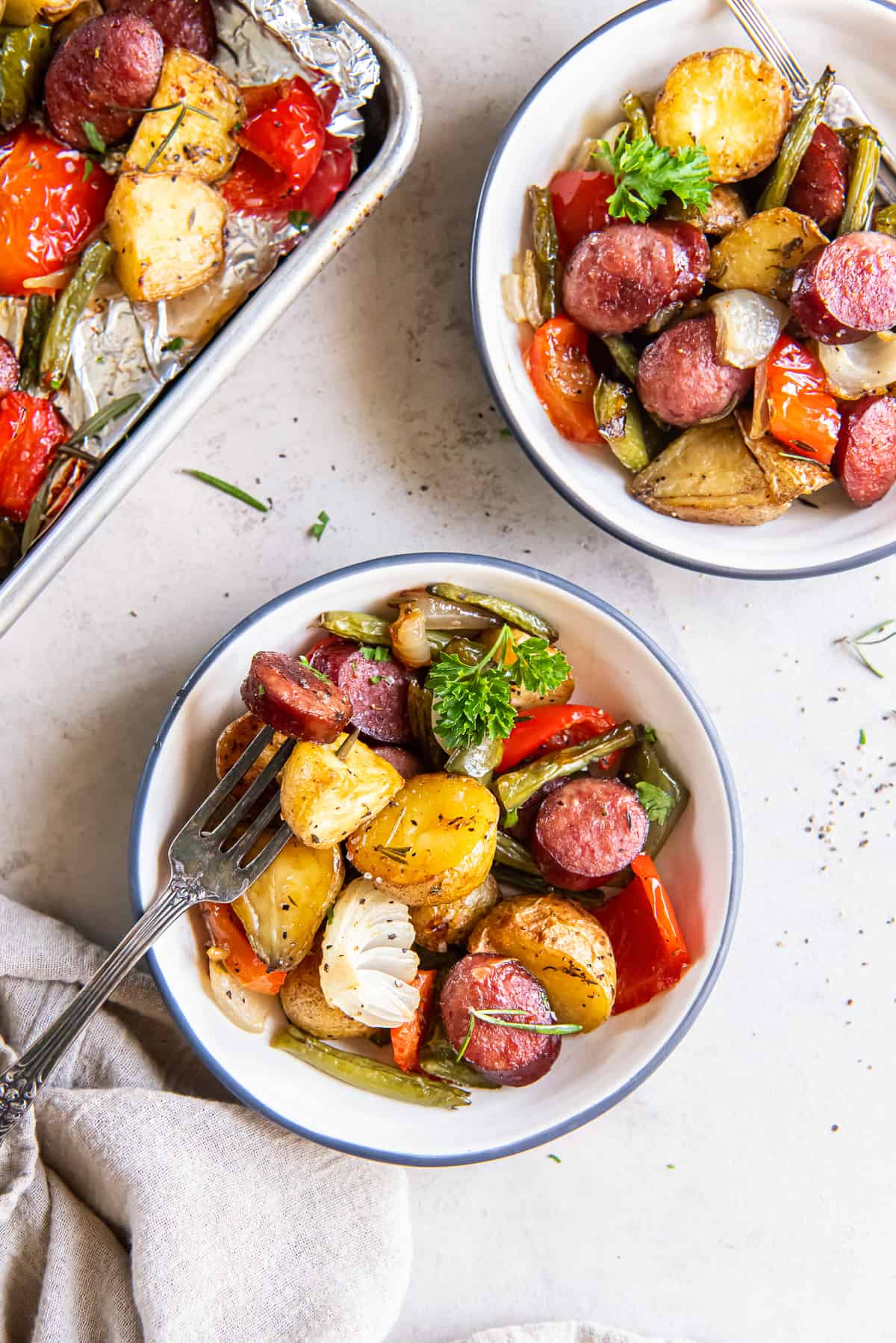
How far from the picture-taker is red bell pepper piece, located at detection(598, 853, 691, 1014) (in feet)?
6.57

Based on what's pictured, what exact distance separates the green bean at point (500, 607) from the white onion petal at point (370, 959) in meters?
0.54

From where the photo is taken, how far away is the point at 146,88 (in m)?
1.88

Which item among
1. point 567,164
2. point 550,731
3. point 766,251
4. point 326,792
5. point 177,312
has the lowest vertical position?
point 550,731

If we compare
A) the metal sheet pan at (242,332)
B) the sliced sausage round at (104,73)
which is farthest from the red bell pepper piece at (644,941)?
the sliced sausage round at (104,73)

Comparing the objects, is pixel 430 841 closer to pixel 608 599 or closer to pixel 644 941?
pixel 644 941

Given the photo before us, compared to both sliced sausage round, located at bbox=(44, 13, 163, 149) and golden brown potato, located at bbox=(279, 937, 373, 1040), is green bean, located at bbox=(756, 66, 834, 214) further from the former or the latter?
golden brown potato, located at bbox=(279, 937, 373, 1040)

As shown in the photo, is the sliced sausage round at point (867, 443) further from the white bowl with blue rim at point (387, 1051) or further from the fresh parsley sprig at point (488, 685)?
the fresh parsley sprig at point (488, 685)

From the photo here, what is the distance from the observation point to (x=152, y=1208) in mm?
2037

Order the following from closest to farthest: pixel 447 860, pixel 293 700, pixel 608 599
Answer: pixel 293 700, pixel 447 860, pixel 608 599

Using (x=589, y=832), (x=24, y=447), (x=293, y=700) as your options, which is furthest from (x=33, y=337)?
(x=589, y=832)

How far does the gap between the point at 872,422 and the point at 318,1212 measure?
187cm

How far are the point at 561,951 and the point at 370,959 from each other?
1.10 ft

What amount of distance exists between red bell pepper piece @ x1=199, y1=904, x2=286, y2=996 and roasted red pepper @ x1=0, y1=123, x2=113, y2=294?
1.21 m

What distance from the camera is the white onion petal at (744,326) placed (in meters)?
1.90
